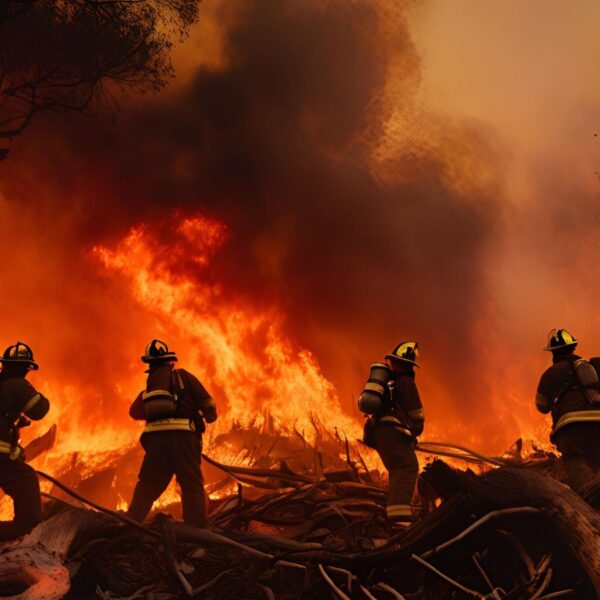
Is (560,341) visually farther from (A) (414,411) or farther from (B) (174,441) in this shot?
(B) (174,441)

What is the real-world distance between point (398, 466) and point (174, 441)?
8.74 feet

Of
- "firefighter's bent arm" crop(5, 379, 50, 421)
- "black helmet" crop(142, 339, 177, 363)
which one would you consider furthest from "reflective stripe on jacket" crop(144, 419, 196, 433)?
"firefighter's bent arm" crop(5, 379, 50, 421)

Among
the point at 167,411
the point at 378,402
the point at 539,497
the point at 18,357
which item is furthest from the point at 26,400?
the point at 539,497

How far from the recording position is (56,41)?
15508 millimetres

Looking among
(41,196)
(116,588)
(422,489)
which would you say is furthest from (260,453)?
(41,196)

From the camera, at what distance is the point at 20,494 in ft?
21.6

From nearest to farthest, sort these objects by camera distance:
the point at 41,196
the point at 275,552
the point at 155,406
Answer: the point at 275,552, the point at 155,406, the point at 41,196

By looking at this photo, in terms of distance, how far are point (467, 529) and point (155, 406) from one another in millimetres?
3821

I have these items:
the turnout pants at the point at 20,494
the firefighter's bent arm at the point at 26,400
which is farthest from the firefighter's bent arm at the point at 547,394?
the turnout pants at the point at 20,494

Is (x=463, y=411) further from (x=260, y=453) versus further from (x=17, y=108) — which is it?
(x=17, y=108)

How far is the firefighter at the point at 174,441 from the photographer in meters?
6.54

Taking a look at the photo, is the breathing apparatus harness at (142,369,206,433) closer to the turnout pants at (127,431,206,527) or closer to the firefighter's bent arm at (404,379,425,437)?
the turnout pants at (127,431,206,527)

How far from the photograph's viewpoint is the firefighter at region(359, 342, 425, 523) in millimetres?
6832

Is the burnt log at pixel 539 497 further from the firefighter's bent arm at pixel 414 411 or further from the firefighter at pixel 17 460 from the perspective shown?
the firefighter at pixel 17 460
